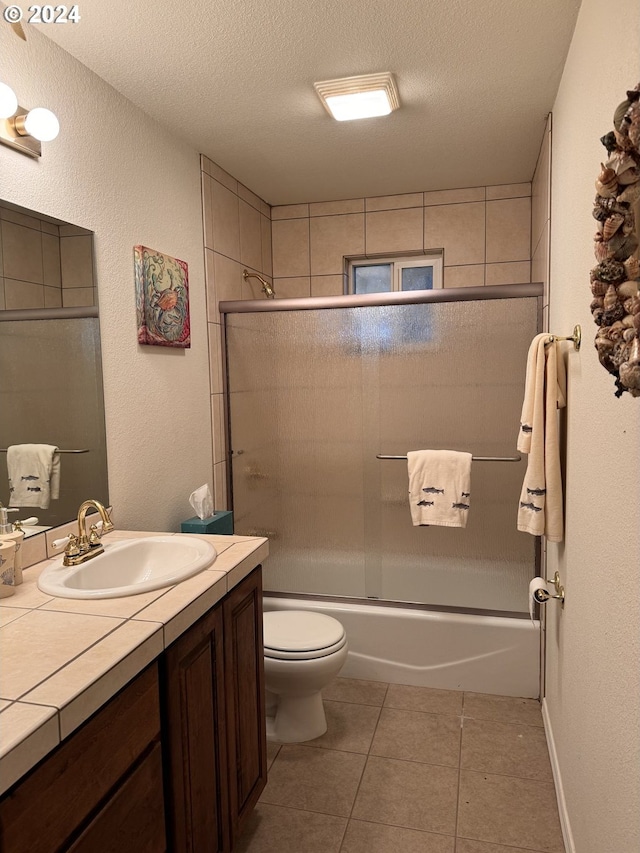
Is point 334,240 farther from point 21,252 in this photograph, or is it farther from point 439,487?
point 21,252

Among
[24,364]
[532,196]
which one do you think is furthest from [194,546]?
[532,196]

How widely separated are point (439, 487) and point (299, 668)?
37.1 inches

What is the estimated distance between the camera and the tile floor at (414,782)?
174 cm

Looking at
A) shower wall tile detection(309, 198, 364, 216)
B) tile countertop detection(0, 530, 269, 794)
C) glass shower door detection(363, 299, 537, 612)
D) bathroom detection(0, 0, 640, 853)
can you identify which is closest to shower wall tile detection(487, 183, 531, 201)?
bathroom detection(0, 0, 640, 853)

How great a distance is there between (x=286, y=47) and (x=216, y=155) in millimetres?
921

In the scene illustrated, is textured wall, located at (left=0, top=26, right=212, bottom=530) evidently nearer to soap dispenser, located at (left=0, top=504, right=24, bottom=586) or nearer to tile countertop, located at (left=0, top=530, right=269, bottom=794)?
soap dispenser, located at (left=0, top=504, right=24, bottom=586)

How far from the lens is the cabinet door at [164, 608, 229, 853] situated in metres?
1.27

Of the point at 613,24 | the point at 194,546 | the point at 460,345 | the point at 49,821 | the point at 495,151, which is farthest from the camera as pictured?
the point at 495,151

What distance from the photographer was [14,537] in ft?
4.72

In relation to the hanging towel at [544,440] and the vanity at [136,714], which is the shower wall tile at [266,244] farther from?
the vanity at [136,714]

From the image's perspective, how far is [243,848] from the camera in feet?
5.63

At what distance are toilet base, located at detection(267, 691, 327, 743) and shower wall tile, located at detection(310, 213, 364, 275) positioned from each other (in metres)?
2.30

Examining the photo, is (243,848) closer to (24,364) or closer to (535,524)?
(535,524)

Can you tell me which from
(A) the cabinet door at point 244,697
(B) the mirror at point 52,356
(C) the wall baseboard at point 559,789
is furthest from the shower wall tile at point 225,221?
(C) the wall baseboard at point 559,789
